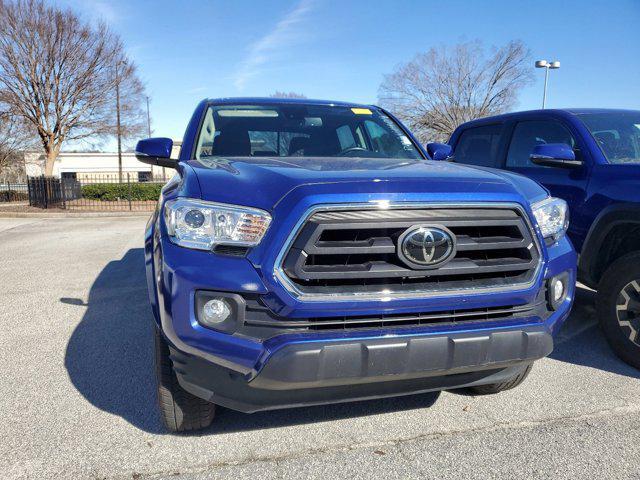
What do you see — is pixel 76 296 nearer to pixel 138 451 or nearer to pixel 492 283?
pixel 138 451

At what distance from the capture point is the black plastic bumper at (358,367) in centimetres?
200

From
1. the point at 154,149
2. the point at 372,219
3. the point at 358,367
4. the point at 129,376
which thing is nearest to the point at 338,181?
the point at 372,219

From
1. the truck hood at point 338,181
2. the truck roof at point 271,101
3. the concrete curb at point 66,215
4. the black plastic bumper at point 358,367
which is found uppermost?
the truck roof at point 271,101

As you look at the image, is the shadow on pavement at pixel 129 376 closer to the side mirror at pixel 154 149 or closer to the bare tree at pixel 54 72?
the side mirror at pixel 154 149

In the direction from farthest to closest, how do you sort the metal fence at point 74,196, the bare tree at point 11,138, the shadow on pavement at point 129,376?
1. the bare tree at point 11,138
2. the metal fence at point 74,196
3. the shadow on pavement at point 129,376

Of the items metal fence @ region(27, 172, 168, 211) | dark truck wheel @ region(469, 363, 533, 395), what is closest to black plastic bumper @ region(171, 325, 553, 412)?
dark truck wheel @ region(469, 363, 533, 395)

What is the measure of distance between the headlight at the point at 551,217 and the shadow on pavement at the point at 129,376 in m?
1.22

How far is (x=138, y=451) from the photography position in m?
2.45

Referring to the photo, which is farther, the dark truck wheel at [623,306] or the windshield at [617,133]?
the windshield at [617,133]

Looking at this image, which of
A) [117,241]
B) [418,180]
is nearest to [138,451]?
[418,180]

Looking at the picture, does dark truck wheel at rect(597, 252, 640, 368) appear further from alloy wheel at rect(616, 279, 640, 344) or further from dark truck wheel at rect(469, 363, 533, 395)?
dark truck wheel at rect(469, 363, 533, 395)

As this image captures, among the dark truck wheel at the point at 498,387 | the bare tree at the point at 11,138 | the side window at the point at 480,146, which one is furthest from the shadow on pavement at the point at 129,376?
the bare tree at the point at 11,138

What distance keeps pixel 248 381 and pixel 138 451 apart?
0.84 m

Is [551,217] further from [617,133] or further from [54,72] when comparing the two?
[54,72]
